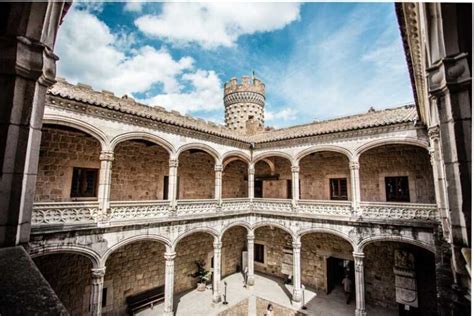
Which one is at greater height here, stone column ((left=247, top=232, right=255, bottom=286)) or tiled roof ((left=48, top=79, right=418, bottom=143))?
tiled roof ((left=48, top=79, right=418, bottom=143))

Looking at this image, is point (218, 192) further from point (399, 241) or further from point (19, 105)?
point (19, 105)

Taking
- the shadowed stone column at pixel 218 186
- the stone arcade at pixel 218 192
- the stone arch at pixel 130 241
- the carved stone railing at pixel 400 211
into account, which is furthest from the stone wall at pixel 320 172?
the stone arch at pixel 130 241

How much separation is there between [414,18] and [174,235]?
10.1 m

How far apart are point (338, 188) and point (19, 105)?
13.9 m

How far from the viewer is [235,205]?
13266 millimetres

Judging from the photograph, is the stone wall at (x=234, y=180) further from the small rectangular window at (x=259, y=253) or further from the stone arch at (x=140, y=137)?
the stone arch at (x=140, y=137)

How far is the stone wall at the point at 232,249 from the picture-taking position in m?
15.6

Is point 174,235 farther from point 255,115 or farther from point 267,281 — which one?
point 255,115

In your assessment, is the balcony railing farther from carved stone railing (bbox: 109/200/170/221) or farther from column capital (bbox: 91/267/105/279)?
column capital (bbox: 91/267/105/279)

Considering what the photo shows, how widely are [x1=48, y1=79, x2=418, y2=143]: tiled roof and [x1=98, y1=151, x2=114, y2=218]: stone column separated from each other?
1753 millimetres

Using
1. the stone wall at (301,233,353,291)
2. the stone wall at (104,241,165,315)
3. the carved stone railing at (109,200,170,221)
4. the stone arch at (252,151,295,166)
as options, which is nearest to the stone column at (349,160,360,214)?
the stone arch at (252,151,295,166)

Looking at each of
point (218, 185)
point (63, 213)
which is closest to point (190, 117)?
point (218, 185)

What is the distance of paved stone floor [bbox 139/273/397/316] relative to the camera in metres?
10.8

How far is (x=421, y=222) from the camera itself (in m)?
8.90
